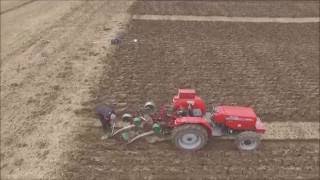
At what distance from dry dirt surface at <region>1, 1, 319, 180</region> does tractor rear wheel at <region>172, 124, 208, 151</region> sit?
0.19 meters

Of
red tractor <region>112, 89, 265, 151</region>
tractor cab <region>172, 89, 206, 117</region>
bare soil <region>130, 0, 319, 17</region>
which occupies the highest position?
bare soil <region>130, 0, 319, 17</region>

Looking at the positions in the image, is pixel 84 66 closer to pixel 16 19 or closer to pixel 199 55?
pixel 199 55

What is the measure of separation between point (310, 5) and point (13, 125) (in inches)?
548

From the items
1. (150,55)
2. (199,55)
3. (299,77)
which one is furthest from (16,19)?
(299,77)

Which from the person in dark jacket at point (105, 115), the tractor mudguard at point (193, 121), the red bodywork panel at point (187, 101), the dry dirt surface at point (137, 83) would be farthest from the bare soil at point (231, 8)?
the tractor mudguard at point (193, 121)

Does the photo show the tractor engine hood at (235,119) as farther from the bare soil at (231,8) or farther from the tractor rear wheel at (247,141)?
the bare soil at (231,8)

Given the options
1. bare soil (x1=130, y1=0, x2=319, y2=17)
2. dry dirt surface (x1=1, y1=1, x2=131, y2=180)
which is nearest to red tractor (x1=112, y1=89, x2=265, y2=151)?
dry dirt surface (x1=1, y1=1, x2=131, y2=180)

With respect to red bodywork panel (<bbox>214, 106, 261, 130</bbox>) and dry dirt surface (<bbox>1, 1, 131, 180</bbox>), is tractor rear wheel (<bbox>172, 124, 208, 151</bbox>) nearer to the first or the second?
red bodywork panel (<bbox>214, 106, 261, 130</bbox>)

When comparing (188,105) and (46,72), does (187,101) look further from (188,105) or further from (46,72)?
(46,72)

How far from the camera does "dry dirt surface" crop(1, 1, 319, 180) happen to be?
29.6 feet

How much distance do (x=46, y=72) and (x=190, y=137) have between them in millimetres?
5280

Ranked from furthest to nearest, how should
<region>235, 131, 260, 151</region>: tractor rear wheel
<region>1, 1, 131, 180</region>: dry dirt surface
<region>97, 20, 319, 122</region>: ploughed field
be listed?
<region>97, 20, 319, 122</region>: ploughed field → <region>1, 1, 131, 180</region>: dry dirt surface → <region>235, 131, 260, 151</region>: tractor rear wheel

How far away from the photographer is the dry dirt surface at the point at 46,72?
9391 millimetres

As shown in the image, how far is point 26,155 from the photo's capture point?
30.5 feet
